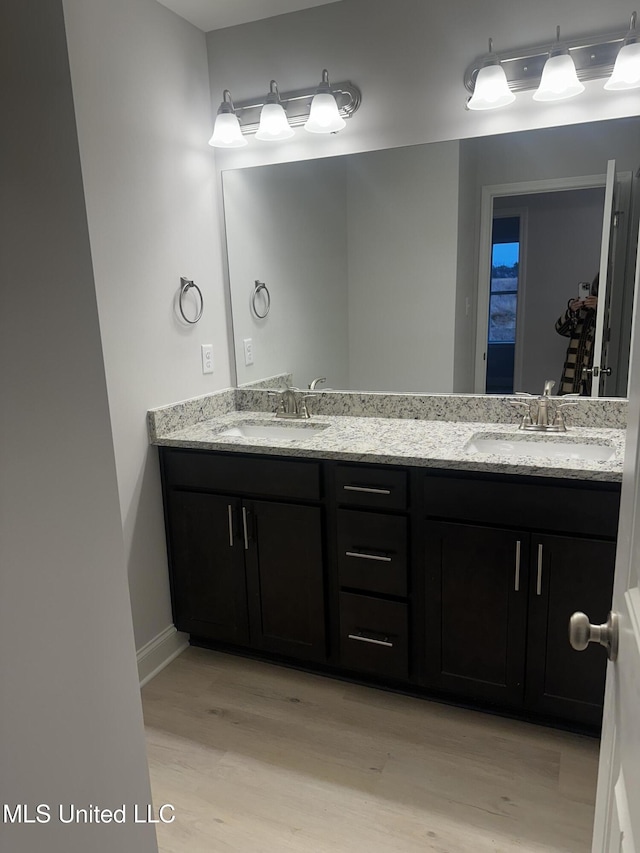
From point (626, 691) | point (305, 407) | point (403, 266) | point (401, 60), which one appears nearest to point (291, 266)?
point (403, 266)

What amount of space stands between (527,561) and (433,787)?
730mm

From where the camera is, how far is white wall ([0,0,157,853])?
76cm

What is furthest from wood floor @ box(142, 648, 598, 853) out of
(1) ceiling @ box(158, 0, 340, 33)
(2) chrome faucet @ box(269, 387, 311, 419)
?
(1) ceiling @ box(158, 0, 340, 33)

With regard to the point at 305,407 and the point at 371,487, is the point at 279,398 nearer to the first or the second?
the point at 305,407

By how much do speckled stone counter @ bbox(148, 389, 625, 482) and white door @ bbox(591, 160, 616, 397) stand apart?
20 cm

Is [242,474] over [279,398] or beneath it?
beneath

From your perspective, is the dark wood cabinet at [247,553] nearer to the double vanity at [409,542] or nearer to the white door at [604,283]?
the double vanity at [409,542]

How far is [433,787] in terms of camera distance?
1.83 metres

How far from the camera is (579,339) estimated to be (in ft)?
7.29

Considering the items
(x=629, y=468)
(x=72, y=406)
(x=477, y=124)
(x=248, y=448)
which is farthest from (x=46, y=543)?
(x=477, y=124)

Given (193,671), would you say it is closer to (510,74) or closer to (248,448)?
(248,448)

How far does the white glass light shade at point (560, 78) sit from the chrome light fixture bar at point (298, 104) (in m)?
0.69

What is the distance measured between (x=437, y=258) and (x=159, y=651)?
6.30ft

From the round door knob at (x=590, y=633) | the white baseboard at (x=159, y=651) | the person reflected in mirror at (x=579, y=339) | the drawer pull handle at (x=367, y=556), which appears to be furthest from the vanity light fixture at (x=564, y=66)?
the white baseboard at (x=159, y=651)
